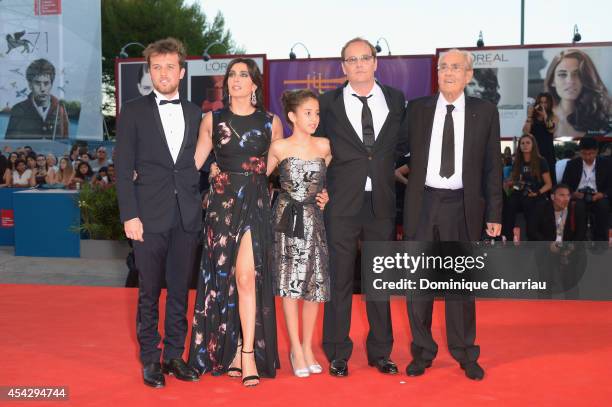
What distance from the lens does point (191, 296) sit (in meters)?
6.38

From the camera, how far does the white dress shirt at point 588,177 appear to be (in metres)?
7.65

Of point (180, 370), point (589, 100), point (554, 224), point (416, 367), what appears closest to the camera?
point (180, 370)

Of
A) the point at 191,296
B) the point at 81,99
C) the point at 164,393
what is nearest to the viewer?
the point at 164,393

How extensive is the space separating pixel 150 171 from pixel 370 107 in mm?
1282

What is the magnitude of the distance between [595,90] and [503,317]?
19.1 feet

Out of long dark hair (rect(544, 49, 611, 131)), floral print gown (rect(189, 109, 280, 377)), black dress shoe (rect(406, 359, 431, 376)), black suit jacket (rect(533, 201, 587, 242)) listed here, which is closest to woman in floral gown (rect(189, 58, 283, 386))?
floral print gown (rect(189, 109, 280, 377))

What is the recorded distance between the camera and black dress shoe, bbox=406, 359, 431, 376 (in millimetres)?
3959

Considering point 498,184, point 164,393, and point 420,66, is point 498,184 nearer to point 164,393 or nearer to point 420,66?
point 164,393

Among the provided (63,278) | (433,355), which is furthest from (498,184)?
(63,278)

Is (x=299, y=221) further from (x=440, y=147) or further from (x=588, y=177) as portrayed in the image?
(x=588, y=177)

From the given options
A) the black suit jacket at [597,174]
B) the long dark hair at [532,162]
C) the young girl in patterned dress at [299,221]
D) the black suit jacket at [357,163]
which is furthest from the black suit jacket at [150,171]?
the black suit jacket at [597,174]

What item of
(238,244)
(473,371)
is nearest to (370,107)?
(238,244)

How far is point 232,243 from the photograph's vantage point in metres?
3.90

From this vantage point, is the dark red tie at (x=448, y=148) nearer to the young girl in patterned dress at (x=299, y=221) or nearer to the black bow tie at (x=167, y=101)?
the young girl in patterned dress at (x=299, y=221)
